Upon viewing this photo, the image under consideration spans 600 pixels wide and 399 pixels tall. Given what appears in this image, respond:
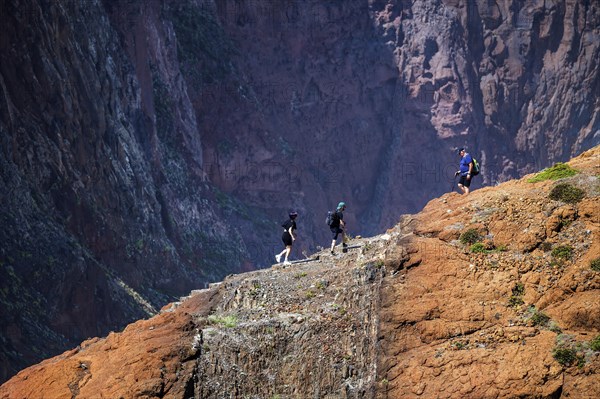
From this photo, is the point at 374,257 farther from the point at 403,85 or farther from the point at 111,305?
the point at 403,85

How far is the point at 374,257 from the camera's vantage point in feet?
111

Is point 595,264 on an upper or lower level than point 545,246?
lower

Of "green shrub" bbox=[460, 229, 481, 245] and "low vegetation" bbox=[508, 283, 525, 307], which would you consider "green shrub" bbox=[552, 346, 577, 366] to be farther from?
"green shrub" bbox=[460, 229, 481, 245]

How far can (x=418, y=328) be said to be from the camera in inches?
1158

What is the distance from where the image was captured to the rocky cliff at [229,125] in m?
53.5

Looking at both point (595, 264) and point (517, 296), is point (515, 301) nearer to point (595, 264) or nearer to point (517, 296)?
point (517, 296)

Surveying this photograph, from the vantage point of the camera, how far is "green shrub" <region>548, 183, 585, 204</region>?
103 feet

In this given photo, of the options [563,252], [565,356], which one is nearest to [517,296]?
[563,252]

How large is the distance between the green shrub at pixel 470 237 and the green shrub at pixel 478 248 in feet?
0.92

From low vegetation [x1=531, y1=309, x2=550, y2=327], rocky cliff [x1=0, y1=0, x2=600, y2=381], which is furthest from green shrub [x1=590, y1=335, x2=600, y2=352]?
rocky cliff [x1=0, y1=0, x2=600, y2=381]

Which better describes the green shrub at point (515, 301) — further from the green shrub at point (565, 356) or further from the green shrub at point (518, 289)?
the green shrub at point (565, 356)

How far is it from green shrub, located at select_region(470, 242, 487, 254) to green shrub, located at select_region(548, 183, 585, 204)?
2433mm

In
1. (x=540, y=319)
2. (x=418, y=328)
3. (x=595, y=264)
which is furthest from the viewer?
(x=418, y=328)

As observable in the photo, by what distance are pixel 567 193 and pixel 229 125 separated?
185ft
